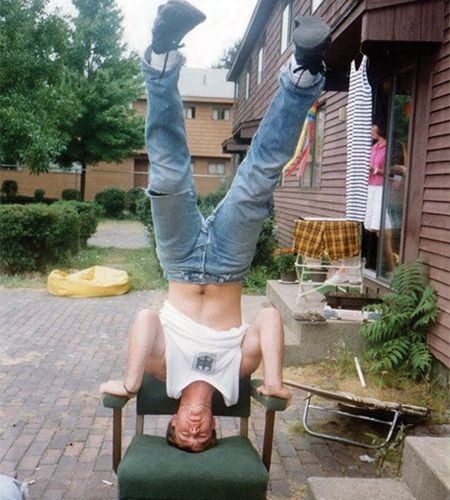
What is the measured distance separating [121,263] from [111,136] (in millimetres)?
12733

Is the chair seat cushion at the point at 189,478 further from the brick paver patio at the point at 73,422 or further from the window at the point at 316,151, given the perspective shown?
the window at the point at 316,151

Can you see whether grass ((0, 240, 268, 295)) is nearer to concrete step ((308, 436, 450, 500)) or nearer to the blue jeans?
concrete step ((308, 436, 450, 500))

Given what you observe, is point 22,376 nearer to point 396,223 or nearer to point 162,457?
point 162,457

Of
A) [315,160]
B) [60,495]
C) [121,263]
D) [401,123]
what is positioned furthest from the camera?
[121,263]

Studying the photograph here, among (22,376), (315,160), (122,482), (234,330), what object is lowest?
(22,376)

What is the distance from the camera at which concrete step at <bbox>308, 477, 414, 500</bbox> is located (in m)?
2.98

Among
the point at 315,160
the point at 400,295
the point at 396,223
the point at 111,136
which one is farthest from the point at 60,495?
the point at 111,136

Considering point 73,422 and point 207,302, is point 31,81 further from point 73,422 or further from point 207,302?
point 207,302

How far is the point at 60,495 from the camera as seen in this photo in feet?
11.6

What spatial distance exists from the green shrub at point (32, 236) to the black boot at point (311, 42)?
847 cm

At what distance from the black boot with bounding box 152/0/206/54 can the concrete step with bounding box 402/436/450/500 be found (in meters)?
2.26

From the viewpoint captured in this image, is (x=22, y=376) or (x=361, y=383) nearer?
(x=361, y=383)

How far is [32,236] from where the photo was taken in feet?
34.3

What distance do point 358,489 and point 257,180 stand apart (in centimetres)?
163
